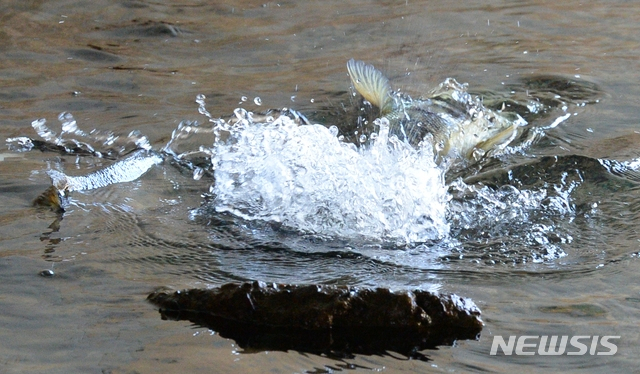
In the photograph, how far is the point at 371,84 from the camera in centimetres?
413

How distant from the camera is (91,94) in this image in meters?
5.14

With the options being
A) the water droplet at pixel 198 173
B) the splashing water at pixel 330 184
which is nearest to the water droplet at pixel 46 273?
the splashing water at pixel 330 184

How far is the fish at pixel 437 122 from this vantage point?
13.1 ft

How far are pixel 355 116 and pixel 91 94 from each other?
5.86ft

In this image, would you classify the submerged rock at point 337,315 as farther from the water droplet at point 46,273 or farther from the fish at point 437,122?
the fish at point 437,122

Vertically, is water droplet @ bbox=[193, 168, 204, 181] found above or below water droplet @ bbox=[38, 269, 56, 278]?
above

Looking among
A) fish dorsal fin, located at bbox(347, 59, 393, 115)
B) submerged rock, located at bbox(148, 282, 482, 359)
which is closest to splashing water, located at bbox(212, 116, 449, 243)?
fish dorsal fin, located at bbox(347, 59, 393, 115)

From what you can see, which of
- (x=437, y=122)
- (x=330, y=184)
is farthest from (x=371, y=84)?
(x=330, y=184)

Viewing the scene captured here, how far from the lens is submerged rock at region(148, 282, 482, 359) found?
86.9 inches

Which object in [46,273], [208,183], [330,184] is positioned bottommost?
[46,273]

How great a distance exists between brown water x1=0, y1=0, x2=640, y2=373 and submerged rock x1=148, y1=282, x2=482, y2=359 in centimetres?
9

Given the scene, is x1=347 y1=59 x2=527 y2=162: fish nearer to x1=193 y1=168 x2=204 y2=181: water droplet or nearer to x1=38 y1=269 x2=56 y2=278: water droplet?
x1=193 y1=168 x2=204 y2=181: water droplet

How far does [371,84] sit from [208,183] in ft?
3.51

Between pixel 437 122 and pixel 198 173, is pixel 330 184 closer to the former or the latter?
pixel 198 173
